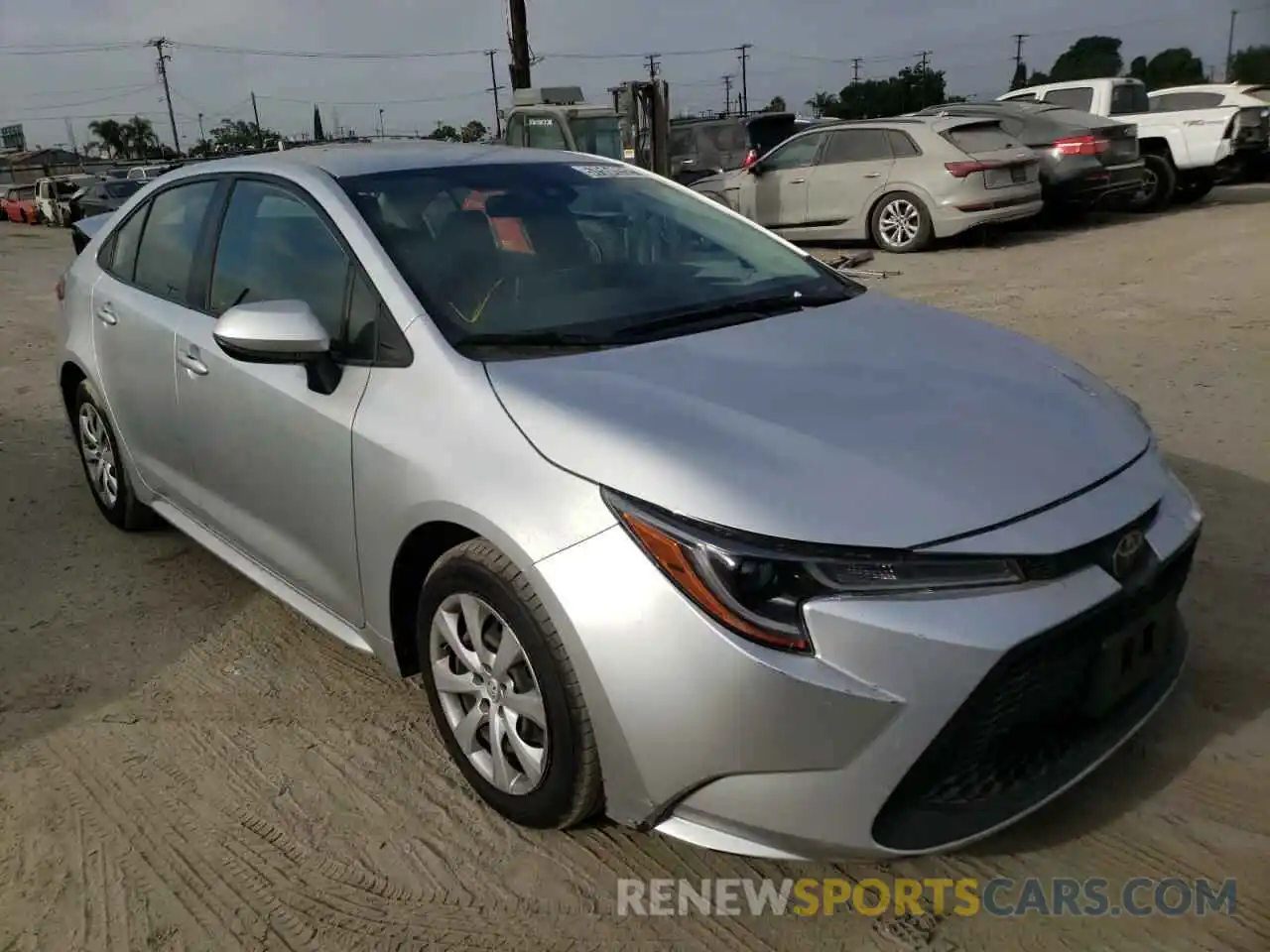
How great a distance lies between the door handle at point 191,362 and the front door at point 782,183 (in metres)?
10.7

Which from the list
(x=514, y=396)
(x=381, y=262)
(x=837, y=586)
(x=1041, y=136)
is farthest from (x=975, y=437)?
(x=1041, y=136)

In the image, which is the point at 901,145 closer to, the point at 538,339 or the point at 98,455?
the point at 98,455

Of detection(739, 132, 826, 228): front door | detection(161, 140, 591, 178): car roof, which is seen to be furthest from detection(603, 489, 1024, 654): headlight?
detection(739, 132, 826, 228): front door

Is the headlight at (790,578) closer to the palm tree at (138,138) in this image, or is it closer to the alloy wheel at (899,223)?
the alloy wheel at (899,223)

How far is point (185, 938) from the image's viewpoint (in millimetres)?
2299

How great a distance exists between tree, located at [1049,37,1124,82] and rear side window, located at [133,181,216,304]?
1663 centimetres

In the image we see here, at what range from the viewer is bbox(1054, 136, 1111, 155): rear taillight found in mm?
12836

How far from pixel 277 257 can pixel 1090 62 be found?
28681 mm

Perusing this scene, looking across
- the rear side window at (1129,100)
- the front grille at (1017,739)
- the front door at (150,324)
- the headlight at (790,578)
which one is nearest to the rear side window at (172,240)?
the front door at (150,324)

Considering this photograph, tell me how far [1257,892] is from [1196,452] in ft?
9.97

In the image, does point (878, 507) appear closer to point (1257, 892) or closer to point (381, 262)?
point (1257, 892)

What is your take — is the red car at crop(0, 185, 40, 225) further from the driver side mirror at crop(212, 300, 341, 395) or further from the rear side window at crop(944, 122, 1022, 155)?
the driver side mirror at crop(212, 300, 341, 395)

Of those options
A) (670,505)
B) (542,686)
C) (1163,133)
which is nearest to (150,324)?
(542,686)

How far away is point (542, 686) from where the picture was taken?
2266mm
